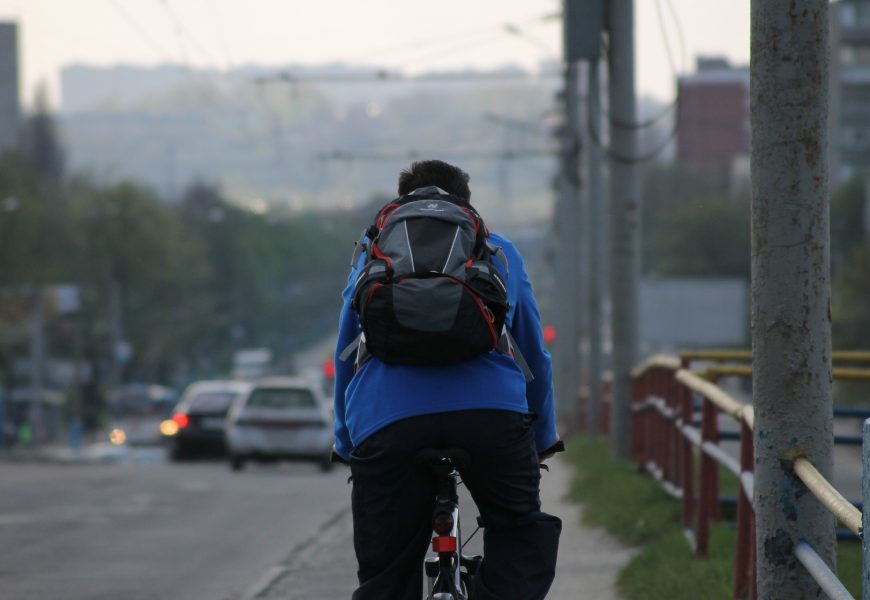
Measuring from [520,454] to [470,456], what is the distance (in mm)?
156

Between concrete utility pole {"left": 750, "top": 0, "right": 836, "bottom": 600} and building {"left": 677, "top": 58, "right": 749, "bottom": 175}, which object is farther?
building {"left": 677, "top": 58, "right": 749, "bottom": 175}

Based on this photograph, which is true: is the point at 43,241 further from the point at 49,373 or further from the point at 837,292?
the point at 837,292

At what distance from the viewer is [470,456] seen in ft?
14.2

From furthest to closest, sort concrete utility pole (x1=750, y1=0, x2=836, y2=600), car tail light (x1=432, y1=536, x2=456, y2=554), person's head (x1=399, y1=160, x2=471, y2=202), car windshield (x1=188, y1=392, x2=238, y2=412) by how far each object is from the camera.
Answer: car windshield (x1=188, y1=392, x2=238, y2=412) → concrete utility pole (x1=750, y1=0, x2=836, y2=600) → person's head (x1=399, y1=160, x2=471, y2=202) → car tail light (x1=432, y1=536, x2=456, y2=554)

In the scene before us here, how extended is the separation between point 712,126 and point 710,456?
121m

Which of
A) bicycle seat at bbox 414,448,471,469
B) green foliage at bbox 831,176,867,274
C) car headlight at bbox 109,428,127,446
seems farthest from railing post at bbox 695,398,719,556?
green foliage at bbox 831,176,867,274

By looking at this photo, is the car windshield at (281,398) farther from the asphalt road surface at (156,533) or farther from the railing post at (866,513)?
the railing post at (866,513)

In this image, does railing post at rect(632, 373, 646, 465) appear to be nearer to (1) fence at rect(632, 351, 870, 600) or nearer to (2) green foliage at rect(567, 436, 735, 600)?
(2) green foliage at rect(567, 436, 735, 600)

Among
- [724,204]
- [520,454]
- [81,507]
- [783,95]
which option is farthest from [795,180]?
[724,204]

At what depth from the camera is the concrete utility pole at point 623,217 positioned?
1549 centimetres

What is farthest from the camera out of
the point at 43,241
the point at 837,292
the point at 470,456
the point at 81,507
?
the point at 43,241

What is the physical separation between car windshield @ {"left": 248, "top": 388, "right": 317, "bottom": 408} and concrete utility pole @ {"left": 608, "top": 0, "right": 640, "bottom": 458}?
8354 millimetres

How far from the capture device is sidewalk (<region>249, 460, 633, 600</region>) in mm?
8328

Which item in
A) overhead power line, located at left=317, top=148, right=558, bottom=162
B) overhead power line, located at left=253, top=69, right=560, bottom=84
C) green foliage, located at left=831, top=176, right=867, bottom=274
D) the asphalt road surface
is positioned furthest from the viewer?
green foliage, located at left=831, top=176, right=867, bottom=274
